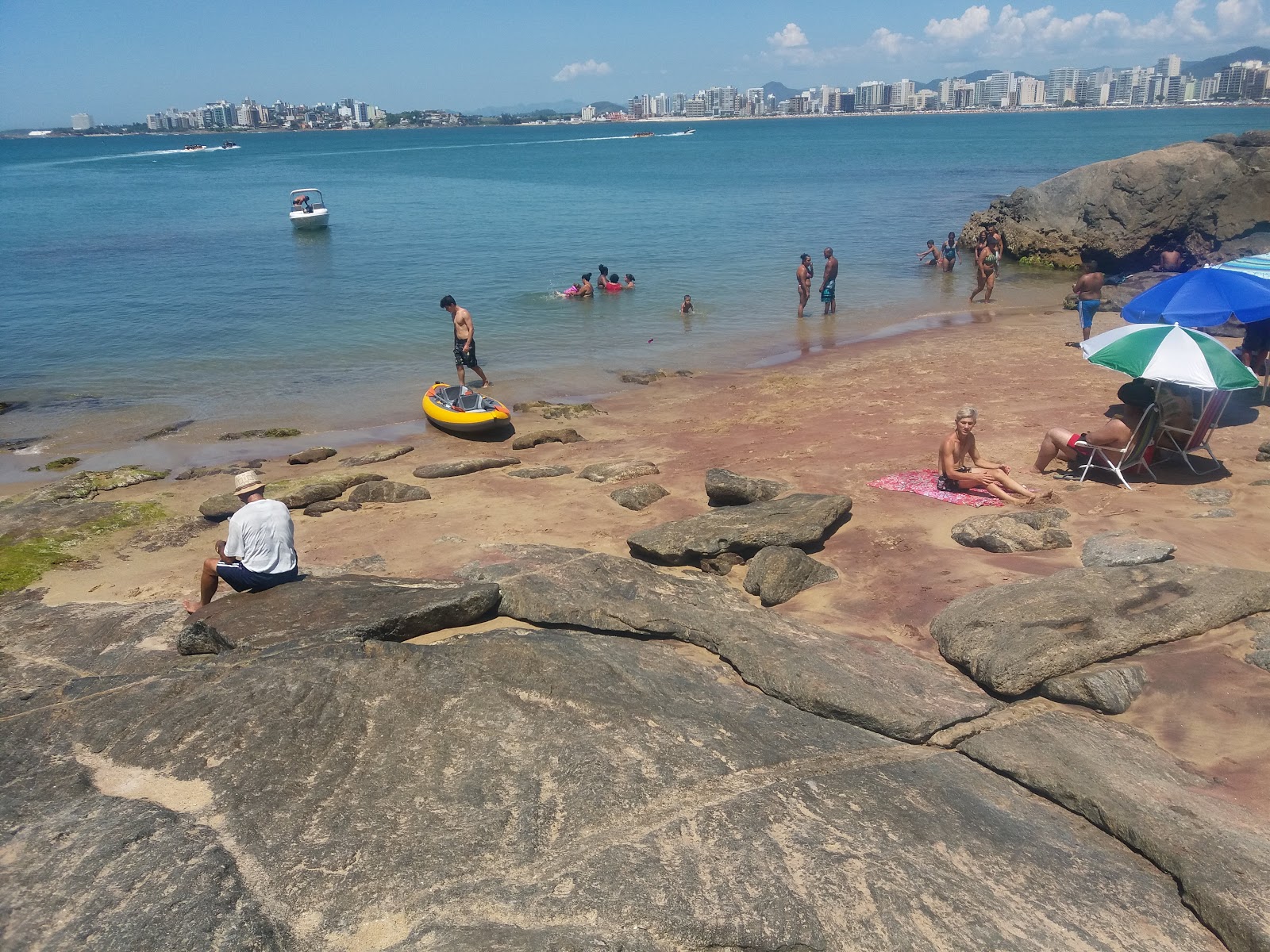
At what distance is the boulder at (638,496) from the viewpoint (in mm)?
10648

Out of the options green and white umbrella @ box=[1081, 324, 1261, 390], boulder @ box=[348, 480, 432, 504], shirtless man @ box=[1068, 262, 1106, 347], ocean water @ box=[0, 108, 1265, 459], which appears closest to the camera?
green and white umbrella @ box=[1081, 324, 1261, 390]

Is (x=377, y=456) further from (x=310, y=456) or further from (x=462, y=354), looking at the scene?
(x=462, y=354)

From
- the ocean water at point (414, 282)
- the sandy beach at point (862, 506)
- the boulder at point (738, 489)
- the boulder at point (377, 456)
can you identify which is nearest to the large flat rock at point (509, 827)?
the sandy beach at point (862, 506)

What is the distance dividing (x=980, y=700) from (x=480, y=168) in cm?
9084

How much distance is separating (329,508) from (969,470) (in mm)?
7425

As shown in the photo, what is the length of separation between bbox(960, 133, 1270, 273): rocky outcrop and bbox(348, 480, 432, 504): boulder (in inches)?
890

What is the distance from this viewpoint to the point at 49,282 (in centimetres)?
3050

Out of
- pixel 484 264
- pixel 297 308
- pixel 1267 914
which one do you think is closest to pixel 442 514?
pixel 1267 914

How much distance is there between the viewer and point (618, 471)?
1185cm

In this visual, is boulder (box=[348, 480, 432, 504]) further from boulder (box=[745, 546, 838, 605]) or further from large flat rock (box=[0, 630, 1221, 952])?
large flat rock (box=[0, 630, 1221, 952])

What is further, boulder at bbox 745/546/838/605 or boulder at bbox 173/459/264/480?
boulder at bbox 173/459/264/480

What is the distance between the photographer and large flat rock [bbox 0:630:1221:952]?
12.4ft

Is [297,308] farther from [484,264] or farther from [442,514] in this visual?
[442,514]

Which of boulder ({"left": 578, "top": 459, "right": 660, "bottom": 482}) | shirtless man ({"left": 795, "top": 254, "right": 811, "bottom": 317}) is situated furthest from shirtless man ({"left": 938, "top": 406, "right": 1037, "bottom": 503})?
shirtless man ({"left": 795, "top": 254, "right": 811, "bottom": 317})
